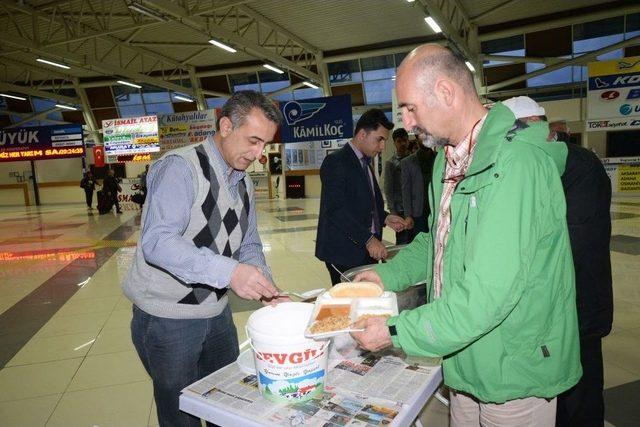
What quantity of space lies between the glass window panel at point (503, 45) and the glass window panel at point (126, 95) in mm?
15765

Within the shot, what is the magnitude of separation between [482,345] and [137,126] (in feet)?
49.9

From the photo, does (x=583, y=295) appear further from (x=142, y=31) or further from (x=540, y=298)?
(x=142, y=31)

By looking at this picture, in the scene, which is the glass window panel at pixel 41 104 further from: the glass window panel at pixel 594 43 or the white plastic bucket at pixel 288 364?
the white plastic bucket at pixel 288 364

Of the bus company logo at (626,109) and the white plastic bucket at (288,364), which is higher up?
the bus company logo at (626,109)

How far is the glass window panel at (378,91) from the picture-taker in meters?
17.7

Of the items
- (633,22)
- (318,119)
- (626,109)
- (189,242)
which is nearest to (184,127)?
(318,119)

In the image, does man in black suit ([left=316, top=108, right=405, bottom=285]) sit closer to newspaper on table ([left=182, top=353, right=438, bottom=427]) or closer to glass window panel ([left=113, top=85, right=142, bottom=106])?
newspaper on table ([left=182, top=353, right=438, bottom=427])

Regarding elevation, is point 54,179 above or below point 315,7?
below

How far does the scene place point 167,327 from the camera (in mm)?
1543

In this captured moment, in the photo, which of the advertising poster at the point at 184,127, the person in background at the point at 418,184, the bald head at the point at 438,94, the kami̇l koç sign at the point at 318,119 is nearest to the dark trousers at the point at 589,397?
the bald head at the point at 438,94

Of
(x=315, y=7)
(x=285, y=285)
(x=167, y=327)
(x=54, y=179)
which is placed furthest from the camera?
(x=54, y=179)

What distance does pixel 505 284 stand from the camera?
3.34 feet

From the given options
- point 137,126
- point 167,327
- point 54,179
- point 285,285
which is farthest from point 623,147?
point 54,179

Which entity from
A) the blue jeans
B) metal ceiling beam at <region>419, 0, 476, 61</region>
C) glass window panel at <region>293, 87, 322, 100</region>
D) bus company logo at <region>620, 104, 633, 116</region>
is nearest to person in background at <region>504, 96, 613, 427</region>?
the blue jeans
